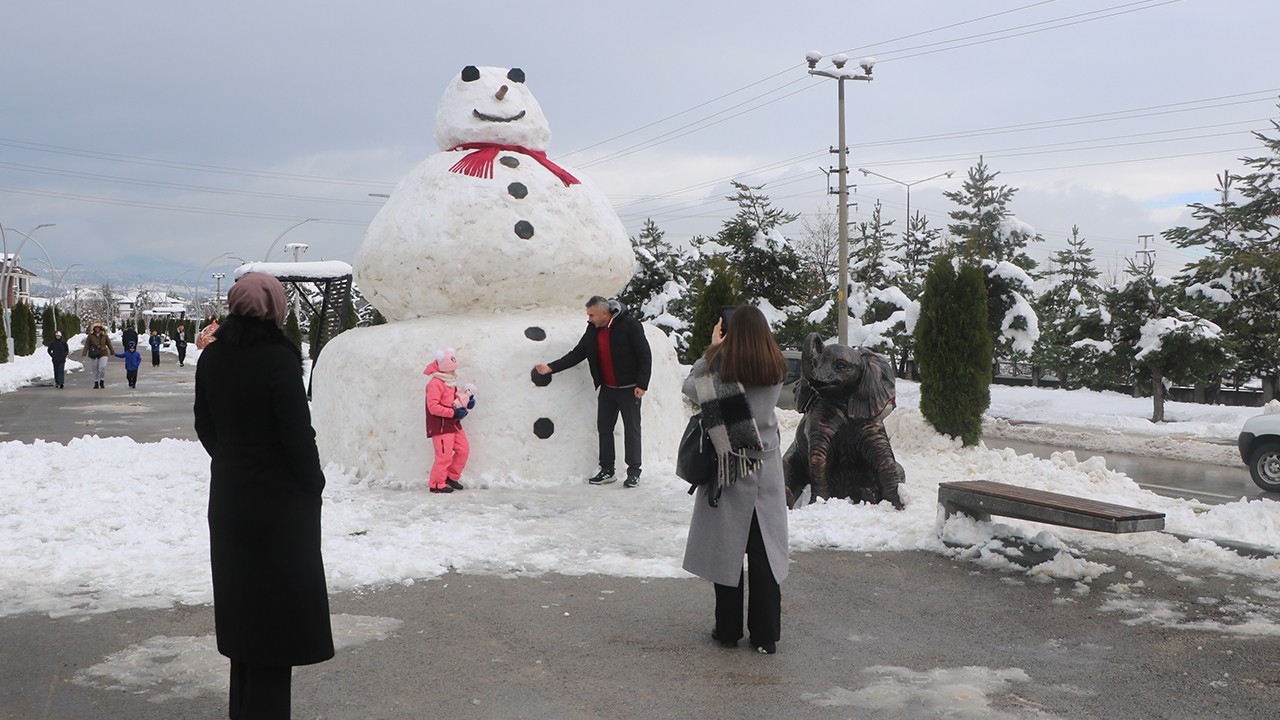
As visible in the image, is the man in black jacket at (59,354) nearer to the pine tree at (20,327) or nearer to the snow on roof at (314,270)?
the snow on roof at (314,270)

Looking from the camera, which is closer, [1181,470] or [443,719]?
[443,719]

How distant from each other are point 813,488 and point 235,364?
A: 553 cm

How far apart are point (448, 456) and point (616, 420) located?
5.06ft

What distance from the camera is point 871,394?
790cm

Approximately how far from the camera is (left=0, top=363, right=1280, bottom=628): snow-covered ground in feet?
19.3

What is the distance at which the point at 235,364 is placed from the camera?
11.1ft

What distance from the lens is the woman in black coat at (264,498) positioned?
3350 millimetres

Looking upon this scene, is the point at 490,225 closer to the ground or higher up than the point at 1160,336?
higher up

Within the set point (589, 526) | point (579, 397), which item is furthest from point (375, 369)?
point (589, 526)

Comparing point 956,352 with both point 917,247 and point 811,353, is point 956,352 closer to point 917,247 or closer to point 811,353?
point 811,353

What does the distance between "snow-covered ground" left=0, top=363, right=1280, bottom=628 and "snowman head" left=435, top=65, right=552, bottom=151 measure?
339 cm

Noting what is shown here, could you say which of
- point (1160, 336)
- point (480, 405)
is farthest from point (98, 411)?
point (1160, 336)

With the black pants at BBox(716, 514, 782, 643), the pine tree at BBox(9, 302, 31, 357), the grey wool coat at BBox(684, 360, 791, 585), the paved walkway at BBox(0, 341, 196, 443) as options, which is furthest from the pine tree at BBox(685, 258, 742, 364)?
the pine tree at BBox(9, 302, 31, 357)

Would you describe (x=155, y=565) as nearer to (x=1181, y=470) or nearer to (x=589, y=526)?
(x=589, y=526)
